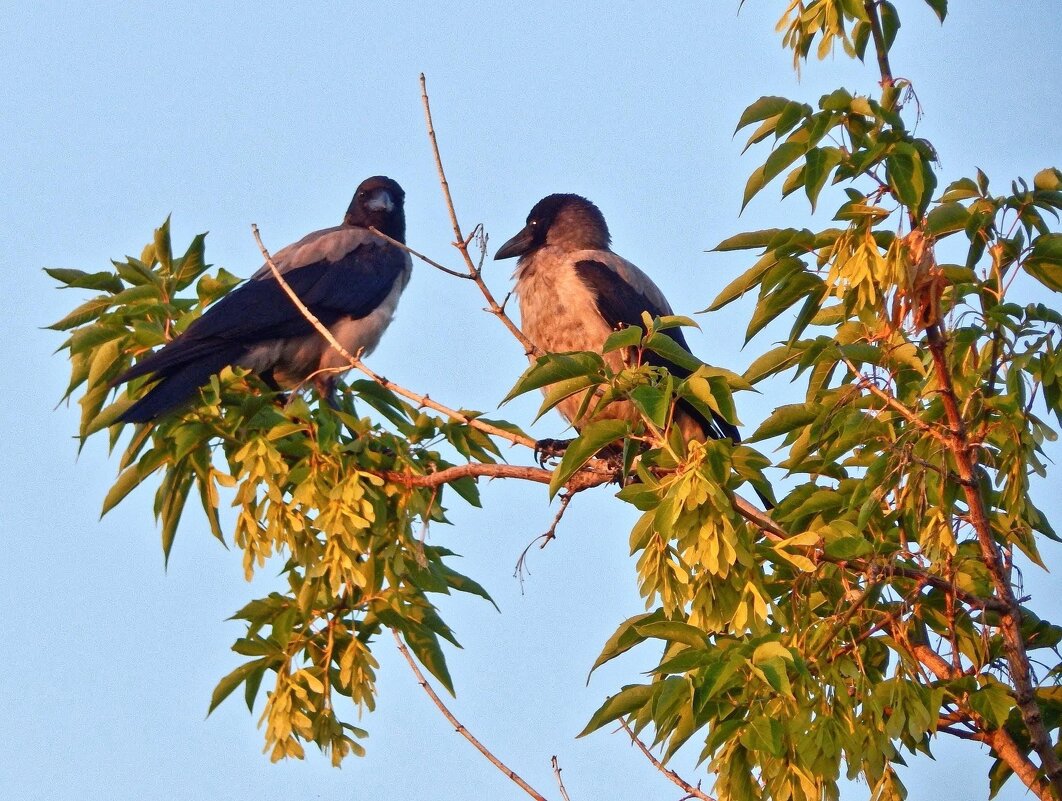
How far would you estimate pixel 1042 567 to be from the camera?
3453mm

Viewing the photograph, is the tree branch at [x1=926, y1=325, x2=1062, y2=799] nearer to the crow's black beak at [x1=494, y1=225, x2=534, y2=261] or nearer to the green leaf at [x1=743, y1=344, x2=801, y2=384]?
the green leaf at [x1=743, y1=344, x2=801, y2=384]

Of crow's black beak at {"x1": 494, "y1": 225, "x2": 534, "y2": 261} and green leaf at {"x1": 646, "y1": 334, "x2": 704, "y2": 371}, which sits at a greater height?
crow's black beak at {"x1": 494, "y1": 225, "x2": 534, "y2": 261}

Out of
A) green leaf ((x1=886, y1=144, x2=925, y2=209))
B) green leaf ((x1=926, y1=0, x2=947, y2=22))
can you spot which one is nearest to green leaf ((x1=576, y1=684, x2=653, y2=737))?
green leaf ((x1=886, y1=144, x2=925, y2=209))

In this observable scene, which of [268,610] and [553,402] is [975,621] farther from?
[268,610]

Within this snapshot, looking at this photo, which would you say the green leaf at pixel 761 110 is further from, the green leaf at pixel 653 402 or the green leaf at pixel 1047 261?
→ the green leaf at pixel 653 402

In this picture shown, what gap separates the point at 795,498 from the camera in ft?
10.9

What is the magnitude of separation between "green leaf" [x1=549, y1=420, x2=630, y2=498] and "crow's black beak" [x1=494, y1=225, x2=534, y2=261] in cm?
468

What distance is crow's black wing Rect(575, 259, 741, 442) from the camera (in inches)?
262

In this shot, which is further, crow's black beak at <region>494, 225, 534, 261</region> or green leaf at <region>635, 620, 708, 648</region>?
crow's black beak at <region>494, 225, 534, 261</region>

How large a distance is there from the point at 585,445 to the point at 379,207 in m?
5.82

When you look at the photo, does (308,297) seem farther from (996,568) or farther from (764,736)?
(764,736)

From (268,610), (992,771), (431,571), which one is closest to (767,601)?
(992,771)

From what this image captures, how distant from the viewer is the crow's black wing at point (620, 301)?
6645 mm

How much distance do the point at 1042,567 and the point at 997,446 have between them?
35cm
